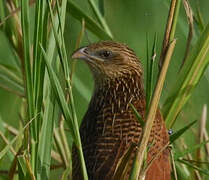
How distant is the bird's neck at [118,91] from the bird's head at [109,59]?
23 millimetres

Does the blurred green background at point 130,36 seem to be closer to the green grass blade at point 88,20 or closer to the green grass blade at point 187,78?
the green grass blade at point 88,20

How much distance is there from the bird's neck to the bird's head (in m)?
0.02

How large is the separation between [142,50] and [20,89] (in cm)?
145

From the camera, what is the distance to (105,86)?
11.5 feet

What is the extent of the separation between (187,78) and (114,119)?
0.33m

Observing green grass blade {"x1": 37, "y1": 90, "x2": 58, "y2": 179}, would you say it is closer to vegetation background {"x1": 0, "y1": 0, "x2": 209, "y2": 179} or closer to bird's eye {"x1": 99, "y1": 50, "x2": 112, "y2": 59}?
bird's eye {"x1": 99, "y1": 50, "x2": 112, "y2": 59}

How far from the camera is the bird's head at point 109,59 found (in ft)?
11.2

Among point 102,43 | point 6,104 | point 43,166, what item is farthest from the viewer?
point 6,104

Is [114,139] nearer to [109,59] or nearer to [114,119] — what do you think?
[114,119]

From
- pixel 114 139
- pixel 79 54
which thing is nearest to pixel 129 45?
pixel 79 54

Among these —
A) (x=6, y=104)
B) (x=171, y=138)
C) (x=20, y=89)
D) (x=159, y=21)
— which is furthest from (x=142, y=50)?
(x=171, y=138)

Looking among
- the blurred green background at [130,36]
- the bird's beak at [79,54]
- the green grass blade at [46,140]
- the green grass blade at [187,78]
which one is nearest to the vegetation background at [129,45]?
the blurred green background at [130,36]

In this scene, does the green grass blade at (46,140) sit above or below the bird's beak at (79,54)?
below

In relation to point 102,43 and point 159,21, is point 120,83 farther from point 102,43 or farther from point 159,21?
point 159,21
